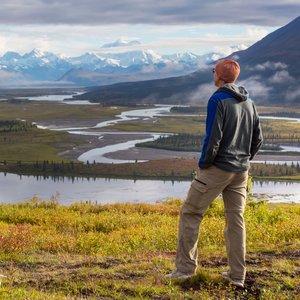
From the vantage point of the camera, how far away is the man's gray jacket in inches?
318

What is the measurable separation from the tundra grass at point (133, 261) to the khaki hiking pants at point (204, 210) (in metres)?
0.34

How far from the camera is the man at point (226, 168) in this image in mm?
8148

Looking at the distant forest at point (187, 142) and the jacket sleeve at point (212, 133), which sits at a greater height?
the jacket sleeve at point (212, 133)

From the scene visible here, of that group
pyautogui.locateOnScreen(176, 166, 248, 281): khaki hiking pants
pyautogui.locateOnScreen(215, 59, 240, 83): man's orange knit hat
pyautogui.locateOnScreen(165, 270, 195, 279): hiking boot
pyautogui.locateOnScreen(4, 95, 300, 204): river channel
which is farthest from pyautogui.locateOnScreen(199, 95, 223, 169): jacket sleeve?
pyautogui.locateOnScreen(4, 95, 300, 204): river channel

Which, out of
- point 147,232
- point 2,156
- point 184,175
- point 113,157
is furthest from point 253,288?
point 2,156

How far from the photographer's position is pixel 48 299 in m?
7.44

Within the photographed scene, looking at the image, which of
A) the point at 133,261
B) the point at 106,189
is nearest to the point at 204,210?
the point at 133,261

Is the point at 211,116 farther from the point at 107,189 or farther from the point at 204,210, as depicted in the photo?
the point at 107,189

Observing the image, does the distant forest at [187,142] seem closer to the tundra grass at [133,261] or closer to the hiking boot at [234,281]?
the tundra grass at [133,261]

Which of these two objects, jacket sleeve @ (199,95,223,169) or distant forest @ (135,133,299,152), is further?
distant forest @ (135,133,299,152)

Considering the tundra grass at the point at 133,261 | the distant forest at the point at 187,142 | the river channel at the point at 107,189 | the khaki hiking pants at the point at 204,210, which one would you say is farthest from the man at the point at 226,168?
the distant forest at the point at 187,142

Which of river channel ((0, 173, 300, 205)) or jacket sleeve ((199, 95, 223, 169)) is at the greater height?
jacket sleeve ((199, 95, 223, 169))

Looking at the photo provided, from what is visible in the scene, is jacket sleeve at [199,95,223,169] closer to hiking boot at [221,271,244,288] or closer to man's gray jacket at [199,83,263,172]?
man's gray jacket at [199,83,263,172]

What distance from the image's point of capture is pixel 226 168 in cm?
818
